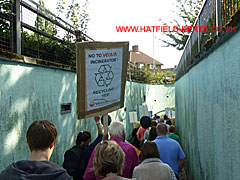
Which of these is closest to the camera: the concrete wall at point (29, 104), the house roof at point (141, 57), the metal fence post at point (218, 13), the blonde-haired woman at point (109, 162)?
the blonde-haired woman at point (109, 162)

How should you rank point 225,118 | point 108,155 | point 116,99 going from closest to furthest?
point 108,155 < point 225,118 < point 116,99

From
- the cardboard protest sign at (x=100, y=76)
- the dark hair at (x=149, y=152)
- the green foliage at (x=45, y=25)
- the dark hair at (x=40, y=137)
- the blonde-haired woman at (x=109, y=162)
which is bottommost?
the dark hair at (x=149, y=152)

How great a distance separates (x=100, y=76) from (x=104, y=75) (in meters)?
0.08

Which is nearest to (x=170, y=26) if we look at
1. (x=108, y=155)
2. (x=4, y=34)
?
(x=4, y=34)

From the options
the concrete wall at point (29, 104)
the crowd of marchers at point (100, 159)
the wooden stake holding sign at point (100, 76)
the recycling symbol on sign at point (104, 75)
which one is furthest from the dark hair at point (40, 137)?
the concrete wall at point (29, 104)

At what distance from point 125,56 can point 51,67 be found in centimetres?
244

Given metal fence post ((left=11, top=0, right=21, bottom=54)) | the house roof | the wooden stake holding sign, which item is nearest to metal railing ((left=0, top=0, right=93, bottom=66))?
metal fence post ((left=11, top=0, right=21, bottom=54))

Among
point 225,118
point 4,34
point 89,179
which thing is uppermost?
point 4,34

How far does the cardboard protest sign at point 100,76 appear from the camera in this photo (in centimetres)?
308

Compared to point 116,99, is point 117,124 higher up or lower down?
lower down

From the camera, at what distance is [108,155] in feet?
8.11

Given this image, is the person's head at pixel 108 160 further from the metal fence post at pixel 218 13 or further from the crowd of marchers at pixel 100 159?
the metal fence post at pixel 218 13

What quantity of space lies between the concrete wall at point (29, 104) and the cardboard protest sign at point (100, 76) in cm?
143

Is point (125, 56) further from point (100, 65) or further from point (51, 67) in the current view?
point (51, 67)
